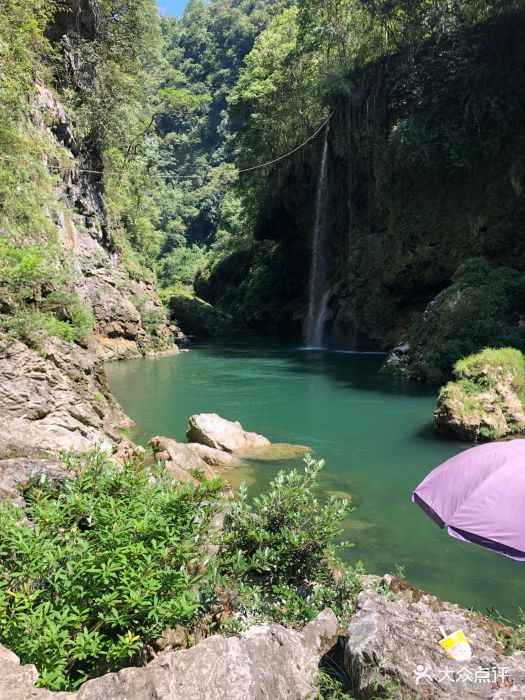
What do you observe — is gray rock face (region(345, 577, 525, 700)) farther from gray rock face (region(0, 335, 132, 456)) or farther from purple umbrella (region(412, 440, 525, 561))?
gray rock face (region(0, 335, 132, 456))

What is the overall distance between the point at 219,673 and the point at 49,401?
4717mm

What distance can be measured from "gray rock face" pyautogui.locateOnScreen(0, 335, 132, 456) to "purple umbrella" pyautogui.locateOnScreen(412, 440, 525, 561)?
3.42 m

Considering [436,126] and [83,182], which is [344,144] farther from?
[83,182]

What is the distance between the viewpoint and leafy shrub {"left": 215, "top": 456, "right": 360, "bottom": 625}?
3.27 metres

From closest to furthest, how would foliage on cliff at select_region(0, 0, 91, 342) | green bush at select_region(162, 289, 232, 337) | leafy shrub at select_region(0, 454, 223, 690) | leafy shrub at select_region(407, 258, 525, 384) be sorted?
leafy shrub at select_region(0, 454, 223, 690), foliage on cliff at select_region(0, 0, 91, 342), leafy shrub at select_region(407, 258, 525, 384), green bush at select_region(162, 289, 232, 337)

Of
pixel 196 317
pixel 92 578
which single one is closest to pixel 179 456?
pixel 92 578

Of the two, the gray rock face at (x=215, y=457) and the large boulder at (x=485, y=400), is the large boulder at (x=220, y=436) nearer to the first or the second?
the gray rock face at (x=215, y=457)

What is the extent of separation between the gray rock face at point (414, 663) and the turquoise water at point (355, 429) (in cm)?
186

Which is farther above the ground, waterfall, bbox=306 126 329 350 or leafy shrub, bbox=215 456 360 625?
waterfall, bbox=306 126 329 350

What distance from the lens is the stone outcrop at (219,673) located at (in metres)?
2.21

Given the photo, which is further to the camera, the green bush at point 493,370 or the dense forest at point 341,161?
the dense forest at point 341,161

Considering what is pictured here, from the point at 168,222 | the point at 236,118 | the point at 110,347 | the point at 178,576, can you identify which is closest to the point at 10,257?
the point at 178,576

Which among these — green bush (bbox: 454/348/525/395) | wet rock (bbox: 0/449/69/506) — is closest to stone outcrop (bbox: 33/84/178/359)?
green bush (bbox: 454/348/525/395)

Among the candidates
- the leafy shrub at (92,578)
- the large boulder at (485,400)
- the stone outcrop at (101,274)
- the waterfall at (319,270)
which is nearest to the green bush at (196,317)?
the waterfall at (319,270)
